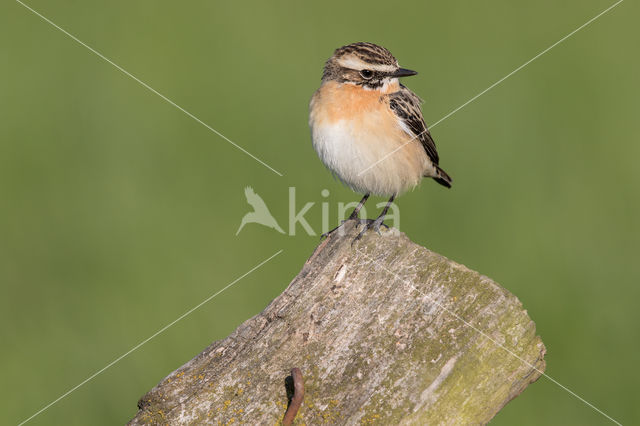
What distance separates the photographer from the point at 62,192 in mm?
10109

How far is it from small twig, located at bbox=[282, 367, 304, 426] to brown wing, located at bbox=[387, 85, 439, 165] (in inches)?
178

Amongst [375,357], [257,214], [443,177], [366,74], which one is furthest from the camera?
[257,214]

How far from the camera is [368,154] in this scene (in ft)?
23.7

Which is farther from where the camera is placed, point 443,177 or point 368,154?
point 443,177

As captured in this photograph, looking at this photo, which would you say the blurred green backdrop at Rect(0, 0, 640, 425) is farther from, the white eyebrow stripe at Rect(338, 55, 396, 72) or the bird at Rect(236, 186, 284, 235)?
the white eyebrow stripe at Rect(338, 55, 396, 72)

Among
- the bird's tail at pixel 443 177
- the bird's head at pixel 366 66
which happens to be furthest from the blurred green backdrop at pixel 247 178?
the bird's head at pixel 366 66

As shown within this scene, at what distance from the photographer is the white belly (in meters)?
7.17

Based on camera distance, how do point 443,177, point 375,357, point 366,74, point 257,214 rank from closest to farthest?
point 375,357, point 366,74, point 443,177, point 257,214

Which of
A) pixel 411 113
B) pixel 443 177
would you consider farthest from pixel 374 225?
pixel 443 177

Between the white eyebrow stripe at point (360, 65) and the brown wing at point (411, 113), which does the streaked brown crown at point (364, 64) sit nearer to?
the white eyebrow stripe at point (360, 65)

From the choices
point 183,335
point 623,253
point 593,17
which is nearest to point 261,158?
point 183,335

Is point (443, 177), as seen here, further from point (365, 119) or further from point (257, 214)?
point (257, 214)

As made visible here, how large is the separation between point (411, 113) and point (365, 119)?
64 centimetres

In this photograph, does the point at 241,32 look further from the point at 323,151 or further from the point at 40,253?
the point at 323,151
